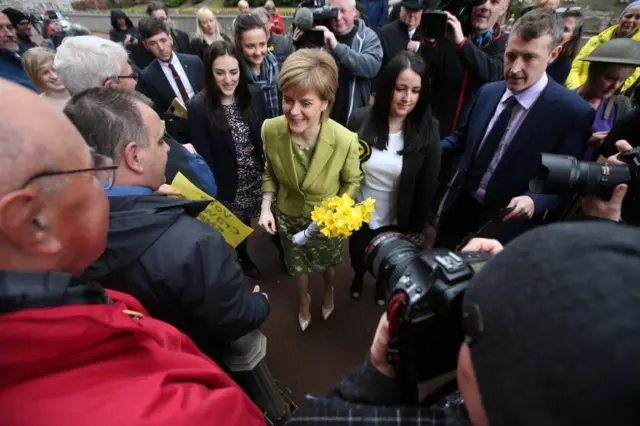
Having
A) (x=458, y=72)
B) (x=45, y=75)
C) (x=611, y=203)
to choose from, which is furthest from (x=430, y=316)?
(x=45, y=75)

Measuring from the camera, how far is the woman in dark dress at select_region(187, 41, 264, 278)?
8.48ft

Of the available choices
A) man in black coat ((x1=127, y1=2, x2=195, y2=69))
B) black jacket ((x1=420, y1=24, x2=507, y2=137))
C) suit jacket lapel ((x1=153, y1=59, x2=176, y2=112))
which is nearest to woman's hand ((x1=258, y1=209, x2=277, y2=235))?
black jacket ((x1=420, y1=24, x2=507, y2=137))

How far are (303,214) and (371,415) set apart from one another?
161 cm

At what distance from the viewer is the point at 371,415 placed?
2.40ft

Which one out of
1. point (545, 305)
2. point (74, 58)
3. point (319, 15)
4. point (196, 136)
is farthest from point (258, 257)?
point (545, 305)

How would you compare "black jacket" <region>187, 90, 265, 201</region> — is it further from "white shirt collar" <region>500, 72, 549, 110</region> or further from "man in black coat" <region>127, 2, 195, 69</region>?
"man in black coat" <region>127, 2, 195, 69</region>

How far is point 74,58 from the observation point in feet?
7.29

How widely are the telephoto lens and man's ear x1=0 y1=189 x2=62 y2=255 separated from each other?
1.86 m

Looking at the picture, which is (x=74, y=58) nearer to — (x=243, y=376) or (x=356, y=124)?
(x=356, y=124)

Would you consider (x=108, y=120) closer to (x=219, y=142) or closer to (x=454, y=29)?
(x=219, y=142)

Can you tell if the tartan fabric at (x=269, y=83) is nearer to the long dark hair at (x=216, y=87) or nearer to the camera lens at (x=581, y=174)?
the long dark hair at (x=216, y=87)

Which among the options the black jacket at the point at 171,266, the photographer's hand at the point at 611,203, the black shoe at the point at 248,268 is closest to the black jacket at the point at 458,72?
the photographer's hand at the point at 611,203

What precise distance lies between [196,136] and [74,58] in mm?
882

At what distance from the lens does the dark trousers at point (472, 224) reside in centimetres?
220
